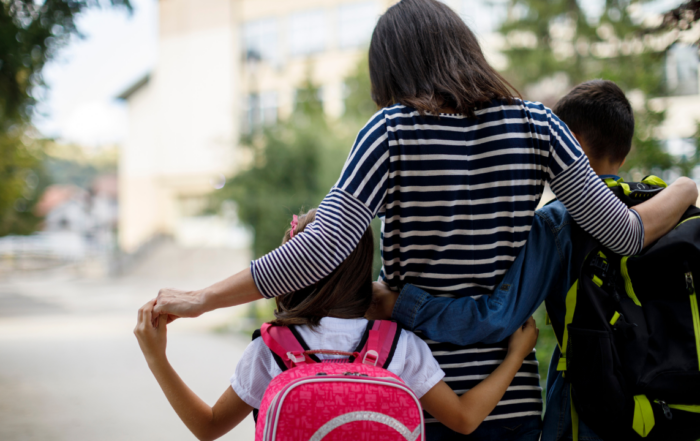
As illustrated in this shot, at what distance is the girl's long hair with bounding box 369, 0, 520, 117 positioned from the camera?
55.5 inches

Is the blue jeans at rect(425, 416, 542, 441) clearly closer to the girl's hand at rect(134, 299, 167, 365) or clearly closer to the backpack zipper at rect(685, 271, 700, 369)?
the backpack zipper at rect(685, 271, 700, 369)

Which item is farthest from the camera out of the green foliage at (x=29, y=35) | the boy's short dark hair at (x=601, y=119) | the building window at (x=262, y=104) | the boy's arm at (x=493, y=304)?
the building window at (x=262, y=104)

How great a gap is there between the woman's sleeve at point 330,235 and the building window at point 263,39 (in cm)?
2569

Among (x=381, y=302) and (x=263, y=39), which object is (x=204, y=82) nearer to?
(x=263, y=39)

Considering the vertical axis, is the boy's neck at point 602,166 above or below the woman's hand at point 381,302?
above

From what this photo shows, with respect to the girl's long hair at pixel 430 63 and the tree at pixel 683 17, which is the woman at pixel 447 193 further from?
the tree at pixel 683 17

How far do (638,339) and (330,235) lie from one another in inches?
31.9

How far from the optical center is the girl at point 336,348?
54.9 inches

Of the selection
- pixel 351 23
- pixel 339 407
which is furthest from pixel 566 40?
pixel 351 23

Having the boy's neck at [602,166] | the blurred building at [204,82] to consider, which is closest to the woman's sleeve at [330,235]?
the boy's neck at [602,166]

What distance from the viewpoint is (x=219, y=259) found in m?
25.8

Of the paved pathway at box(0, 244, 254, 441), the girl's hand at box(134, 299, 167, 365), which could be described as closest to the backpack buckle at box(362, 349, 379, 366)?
the girl's hand at box(134, 299, 167, 365)

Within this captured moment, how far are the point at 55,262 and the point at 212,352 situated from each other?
2284 centimetres

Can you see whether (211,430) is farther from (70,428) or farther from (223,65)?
(223,65)
